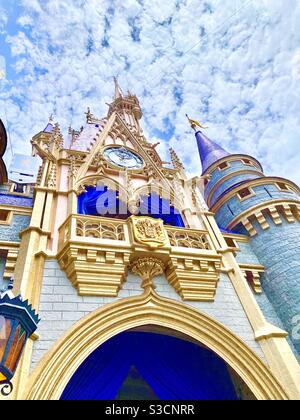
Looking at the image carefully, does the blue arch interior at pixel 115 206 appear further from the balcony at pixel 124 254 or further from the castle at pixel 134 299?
the balcony at pixel 124 254

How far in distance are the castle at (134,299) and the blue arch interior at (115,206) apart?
4 centimetres

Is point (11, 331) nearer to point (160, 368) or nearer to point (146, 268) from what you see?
point (146, 268)

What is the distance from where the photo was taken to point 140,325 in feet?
22.7

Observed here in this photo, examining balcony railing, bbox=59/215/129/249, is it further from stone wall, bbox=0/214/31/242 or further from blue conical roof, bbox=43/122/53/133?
blue conical roof, bbox=43/122/53/133

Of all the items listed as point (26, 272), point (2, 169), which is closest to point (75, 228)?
point (26, 272)

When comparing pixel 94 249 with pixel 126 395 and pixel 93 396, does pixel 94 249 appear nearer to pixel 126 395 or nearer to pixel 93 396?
pixel 93 396

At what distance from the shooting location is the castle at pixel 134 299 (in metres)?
→ 6.38

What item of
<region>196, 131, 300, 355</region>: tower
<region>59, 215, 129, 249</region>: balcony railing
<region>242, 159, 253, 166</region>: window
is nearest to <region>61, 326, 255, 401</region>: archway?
<region>59, 215, 129, 249</region>: balcony railing

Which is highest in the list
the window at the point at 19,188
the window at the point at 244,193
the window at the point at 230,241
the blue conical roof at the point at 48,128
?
the blue conical roof at the point at 48,128

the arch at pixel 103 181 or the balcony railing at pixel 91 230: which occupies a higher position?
the arch at pixel 103 181

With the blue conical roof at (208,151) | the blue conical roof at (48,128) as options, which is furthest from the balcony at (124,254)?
the blue conical roof at (48,128)

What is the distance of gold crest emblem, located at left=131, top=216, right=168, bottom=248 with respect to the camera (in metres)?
8.00
